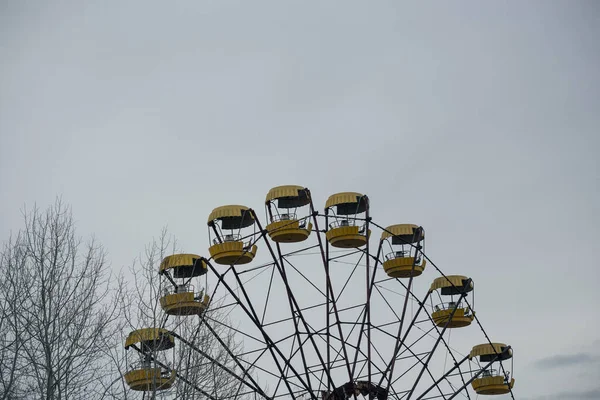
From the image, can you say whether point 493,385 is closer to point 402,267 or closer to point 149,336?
point 402,267

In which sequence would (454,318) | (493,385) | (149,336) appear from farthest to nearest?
(493,385)
(454,318)
(149,336)

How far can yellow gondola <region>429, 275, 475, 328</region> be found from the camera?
3738 centimetres

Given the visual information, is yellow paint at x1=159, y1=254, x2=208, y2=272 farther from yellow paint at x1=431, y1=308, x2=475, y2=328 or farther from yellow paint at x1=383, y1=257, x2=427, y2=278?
yellow paint at x1=431, y1=308, x2=475, y2=328

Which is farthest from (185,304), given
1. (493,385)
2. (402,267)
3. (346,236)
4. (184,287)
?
(493,385)

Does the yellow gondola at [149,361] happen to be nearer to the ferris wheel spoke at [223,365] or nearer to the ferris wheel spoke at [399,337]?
the ferris wheel spoke at [223,365]

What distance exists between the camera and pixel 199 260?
32812 mm

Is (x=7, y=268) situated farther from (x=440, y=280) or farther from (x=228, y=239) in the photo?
(x=440, y=280)

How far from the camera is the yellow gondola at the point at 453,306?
37375mm

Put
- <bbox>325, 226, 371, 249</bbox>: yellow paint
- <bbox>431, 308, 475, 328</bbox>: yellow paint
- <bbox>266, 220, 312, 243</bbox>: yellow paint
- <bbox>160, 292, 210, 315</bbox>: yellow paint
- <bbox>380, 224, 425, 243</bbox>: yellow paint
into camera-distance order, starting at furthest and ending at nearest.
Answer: <bbox>431, 308, 475, 328</bbox>: yellow paint
<bbox>380, 224, 425, 243</bbox>: yellow paint
<bbox>325, 226, 371, 249</bbox>: yellow paint
<bbox>266, 220, 312, 243</bbox>: yellow paint
<bbox>160, 292, 210, 315</bbox>: yellow paint

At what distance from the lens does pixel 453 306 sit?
38.6 metres

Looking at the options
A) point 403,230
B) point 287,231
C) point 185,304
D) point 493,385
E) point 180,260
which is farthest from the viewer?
point 493,385

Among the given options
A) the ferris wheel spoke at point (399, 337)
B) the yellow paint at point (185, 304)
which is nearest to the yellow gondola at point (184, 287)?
the yellow paint at point (185, 304)

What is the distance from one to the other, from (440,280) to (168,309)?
43.7 ft

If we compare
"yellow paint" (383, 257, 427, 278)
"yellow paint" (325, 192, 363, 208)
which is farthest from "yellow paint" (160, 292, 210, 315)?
"yellow paint" (383, 257, 427, 278)
